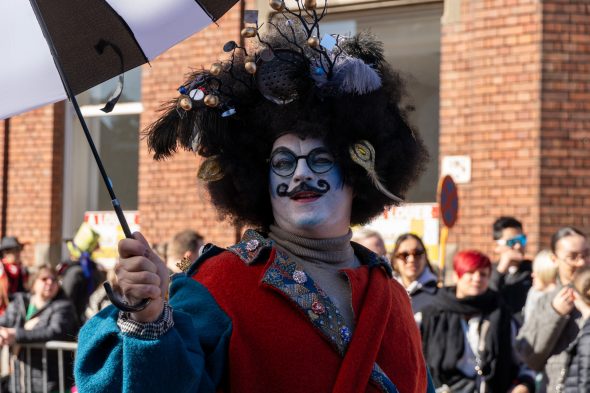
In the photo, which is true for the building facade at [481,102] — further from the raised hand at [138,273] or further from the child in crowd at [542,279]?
the raised hand at [138,273]

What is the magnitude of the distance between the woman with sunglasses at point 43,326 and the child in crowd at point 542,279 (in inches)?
126

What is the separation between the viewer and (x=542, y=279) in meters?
6.36

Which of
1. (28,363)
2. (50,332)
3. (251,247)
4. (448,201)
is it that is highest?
(448,201)

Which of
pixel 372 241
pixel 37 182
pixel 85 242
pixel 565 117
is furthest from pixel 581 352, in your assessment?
pixel 37 182

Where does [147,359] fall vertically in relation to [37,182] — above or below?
below

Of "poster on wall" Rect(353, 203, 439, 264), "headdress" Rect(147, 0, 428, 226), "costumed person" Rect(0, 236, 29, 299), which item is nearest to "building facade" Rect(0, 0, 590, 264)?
"poster on wall" Rect(353, 203, 439, 264)

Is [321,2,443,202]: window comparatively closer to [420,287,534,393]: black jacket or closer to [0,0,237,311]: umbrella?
[420,287,534,393]: black jacket

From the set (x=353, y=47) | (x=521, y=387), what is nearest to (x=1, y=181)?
(x=521, y=387)

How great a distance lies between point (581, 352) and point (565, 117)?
3.42 m

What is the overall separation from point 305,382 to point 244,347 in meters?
0.18

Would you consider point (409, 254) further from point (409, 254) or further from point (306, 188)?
point (306, 188)

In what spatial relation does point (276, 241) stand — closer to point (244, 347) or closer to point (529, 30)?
point (244, 347)

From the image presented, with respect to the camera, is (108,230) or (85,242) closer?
Result: (85,242)

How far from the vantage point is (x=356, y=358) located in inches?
A: 109
